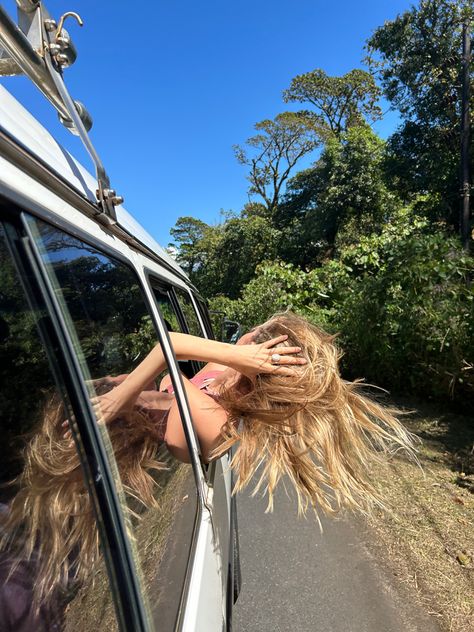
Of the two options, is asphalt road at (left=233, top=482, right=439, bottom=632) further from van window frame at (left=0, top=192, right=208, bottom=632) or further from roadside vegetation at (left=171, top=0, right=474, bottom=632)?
van window frame at (left=0, top=192, right=208, bottom=632)

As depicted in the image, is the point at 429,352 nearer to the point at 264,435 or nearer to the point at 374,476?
the point at 374,476

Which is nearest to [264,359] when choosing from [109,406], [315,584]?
[109,406]

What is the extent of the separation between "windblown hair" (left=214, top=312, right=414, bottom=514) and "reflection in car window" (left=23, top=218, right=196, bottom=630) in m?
0.25

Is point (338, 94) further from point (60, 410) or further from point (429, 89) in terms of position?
point (60, 410)

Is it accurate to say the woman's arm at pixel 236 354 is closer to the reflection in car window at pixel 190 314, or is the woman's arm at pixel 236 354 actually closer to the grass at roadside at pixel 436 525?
the grass at roadside at pixel 436 525

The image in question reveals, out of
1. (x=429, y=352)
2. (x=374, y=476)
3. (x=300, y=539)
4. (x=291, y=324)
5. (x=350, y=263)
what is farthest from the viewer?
(x=350, y=263)

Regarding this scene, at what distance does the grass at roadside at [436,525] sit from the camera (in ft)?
7.88

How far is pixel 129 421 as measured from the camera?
1061mm

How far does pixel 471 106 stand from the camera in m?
10.6

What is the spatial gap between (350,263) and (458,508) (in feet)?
20.4

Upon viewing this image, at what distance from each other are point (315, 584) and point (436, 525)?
0.97m

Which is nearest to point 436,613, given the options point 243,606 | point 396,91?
point 243,606

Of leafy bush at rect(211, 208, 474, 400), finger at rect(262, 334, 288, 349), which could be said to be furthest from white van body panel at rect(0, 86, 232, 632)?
leafy bush at rect(211, 208, 474, 400)

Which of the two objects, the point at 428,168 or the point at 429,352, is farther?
the point at 428,168
